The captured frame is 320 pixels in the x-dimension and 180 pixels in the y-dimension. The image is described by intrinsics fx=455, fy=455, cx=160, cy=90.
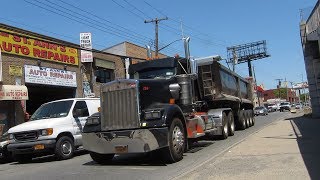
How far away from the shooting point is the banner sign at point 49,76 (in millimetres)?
27188

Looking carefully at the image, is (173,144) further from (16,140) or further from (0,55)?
(0,55)

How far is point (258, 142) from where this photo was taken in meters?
15.7

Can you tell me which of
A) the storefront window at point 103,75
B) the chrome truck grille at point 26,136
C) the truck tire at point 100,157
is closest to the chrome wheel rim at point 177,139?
the truck tire at point 100,157

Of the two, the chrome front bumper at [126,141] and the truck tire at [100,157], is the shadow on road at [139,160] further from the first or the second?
the chrome front bumper at [126,141]

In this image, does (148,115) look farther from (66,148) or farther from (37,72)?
(37,72)

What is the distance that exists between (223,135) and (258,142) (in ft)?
10.9

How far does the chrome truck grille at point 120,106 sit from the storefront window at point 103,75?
22.9 meters

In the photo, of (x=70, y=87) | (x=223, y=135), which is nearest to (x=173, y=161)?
(x=223, y=135)

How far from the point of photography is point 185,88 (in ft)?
45.0

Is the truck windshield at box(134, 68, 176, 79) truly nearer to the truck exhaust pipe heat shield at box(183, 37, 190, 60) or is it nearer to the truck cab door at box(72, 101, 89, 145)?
the truck exhaust pipe heat shield at box(183, 37, 190, 60)

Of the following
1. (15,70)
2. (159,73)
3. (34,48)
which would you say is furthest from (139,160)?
(34,48)

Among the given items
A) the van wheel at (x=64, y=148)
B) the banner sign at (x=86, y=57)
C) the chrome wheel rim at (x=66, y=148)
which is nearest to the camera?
the van wheel at (x=64, y=148)

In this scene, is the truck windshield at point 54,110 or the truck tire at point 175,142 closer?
the truck tire at point 175,142

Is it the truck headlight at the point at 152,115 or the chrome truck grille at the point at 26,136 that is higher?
the truck headlight at the point at 152,115
